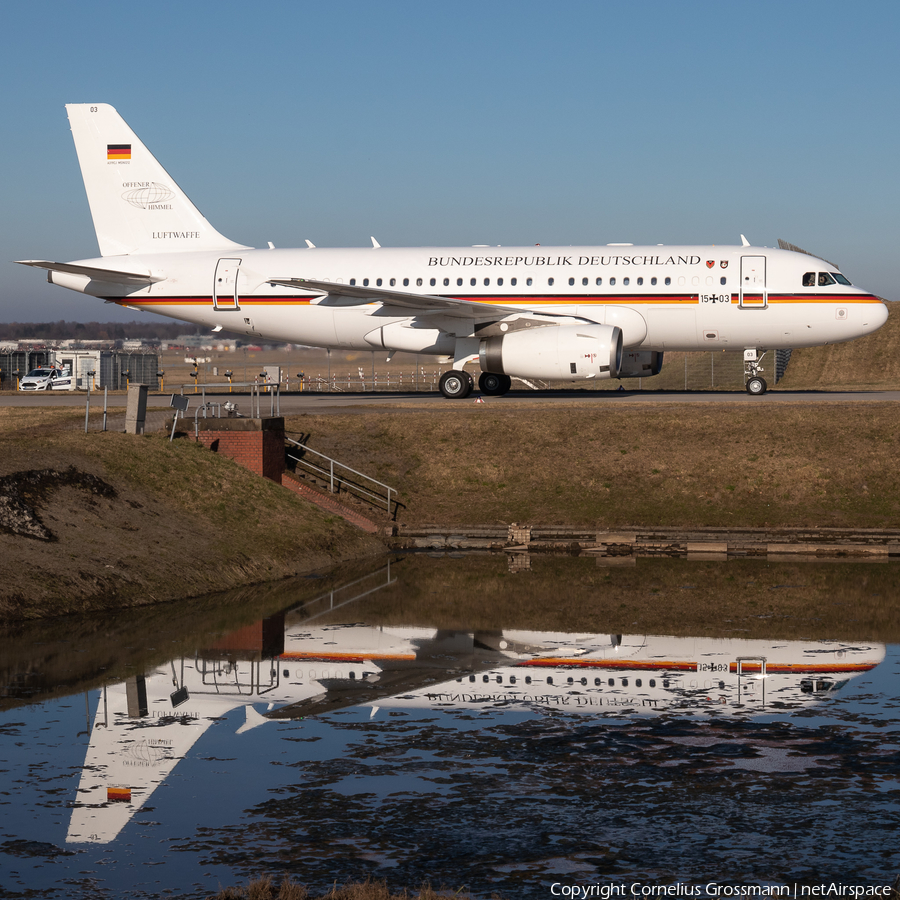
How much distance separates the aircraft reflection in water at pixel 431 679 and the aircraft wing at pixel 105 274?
71.7 ft

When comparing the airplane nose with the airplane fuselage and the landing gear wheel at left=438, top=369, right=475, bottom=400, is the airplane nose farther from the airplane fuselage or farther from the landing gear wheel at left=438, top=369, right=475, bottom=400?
the landing gear wheel at left=438, top=369, right=475, bottom=400

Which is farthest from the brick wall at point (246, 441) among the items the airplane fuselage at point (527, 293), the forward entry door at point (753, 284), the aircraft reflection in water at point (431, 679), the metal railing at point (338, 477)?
the forward entry door at point (753, 284)

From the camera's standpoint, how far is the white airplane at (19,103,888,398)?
117 feet

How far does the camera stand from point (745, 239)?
37250 millimetres

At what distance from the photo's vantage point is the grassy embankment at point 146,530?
21.2 m

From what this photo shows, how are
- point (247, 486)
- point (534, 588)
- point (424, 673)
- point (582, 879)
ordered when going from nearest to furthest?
1. point (582, 879)
2. point (424, 673)
3. point (534, 588)
4. point (247, 486)

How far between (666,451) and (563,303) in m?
6.27

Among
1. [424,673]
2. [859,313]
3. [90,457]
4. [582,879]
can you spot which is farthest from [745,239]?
[582,879]

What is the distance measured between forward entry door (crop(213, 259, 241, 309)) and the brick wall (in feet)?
29.5

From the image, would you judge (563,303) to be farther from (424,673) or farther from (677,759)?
(677,759)

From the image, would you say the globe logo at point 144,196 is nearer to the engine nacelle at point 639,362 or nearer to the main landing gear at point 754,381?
the engine nacelle at point 639,362

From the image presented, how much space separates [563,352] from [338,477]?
751 cm

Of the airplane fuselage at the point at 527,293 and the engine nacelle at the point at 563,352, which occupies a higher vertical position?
the airplane fuselage at the point at 527,293
